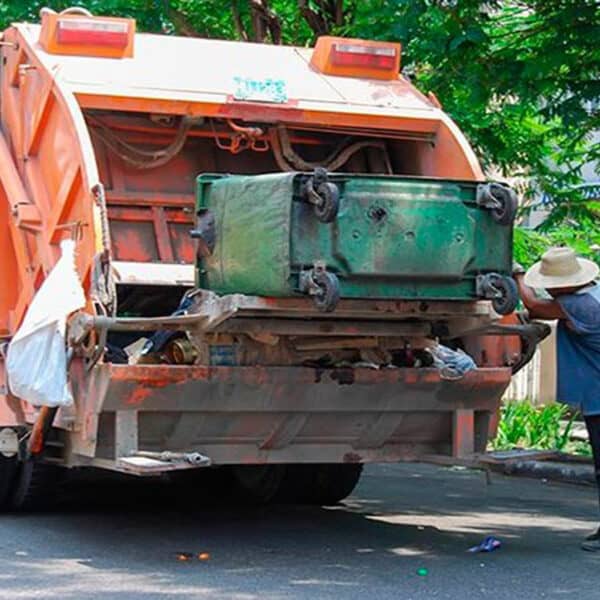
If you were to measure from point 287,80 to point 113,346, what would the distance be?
179cm

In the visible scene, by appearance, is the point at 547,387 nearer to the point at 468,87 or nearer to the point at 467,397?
the point at 468,87

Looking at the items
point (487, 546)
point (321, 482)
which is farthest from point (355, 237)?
point (321, 482)

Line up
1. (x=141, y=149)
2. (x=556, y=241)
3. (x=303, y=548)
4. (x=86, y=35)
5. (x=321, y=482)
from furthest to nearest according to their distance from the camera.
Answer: (x=556, y=241), (x=321, y=482), (x=141, y=149), (x=86, y=35), (x=303, y=548)

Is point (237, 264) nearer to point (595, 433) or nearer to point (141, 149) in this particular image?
point (141, 149)

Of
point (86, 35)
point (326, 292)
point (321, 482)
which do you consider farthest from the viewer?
point (321, 482)

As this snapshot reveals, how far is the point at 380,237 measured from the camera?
632 cm

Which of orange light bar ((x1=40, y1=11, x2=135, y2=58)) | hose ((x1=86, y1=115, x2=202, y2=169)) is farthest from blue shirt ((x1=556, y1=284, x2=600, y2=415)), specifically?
orange light bar ((x1=40, y1=11, x2=135, y2=58))

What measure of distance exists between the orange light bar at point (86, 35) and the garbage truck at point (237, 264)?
0.04 feet

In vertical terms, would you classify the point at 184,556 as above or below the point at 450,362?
below

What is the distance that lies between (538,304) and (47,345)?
2524 mm

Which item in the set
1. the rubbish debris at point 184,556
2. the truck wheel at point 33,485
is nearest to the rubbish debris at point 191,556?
the rubbish debris at point 184,556

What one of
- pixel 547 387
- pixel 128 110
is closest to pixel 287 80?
pixel 128 110

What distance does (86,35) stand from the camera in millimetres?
7578

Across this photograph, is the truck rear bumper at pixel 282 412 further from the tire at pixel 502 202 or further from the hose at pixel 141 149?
the hose at pixel 141 149
